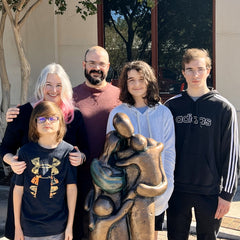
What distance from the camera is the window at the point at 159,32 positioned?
6.92m

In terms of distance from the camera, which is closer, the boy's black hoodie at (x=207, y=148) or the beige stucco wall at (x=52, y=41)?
the boy's black hoodie at (x=207, y=148)

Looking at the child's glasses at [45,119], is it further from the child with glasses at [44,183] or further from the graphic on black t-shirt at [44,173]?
the graphic on black t-shirt at [44,173]

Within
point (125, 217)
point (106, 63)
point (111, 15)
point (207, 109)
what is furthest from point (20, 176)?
point (111, 15)

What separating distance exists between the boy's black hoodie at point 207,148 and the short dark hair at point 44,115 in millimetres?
930

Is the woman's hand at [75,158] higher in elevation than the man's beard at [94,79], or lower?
lower

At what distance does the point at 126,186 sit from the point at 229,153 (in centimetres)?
93

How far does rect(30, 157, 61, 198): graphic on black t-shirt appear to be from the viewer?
8.27 feet

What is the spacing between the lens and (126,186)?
2.41m

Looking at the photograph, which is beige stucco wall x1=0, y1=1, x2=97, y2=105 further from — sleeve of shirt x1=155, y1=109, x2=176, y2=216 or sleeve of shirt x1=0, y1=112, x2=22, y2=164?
sleeve of shirt x1=155, y1=109, x2=176, y2=216

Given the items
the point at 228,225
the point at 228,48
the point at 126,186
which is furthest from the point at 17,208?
the point at 228,48

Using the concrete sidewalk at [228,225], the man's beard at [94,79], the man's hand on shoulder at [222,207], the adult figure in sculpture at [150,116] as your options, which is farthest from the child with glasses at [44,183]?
the concrete sidewalk at [228,225]

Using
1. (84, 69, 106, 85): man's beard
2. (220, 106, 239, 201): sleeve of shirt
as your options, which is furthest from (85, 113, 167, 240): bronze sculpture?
(84, 69, 106, 85): man's beard

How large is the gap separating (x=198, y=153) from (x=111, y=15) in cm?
535

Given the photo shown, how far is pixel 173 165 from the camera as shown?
106 inches
